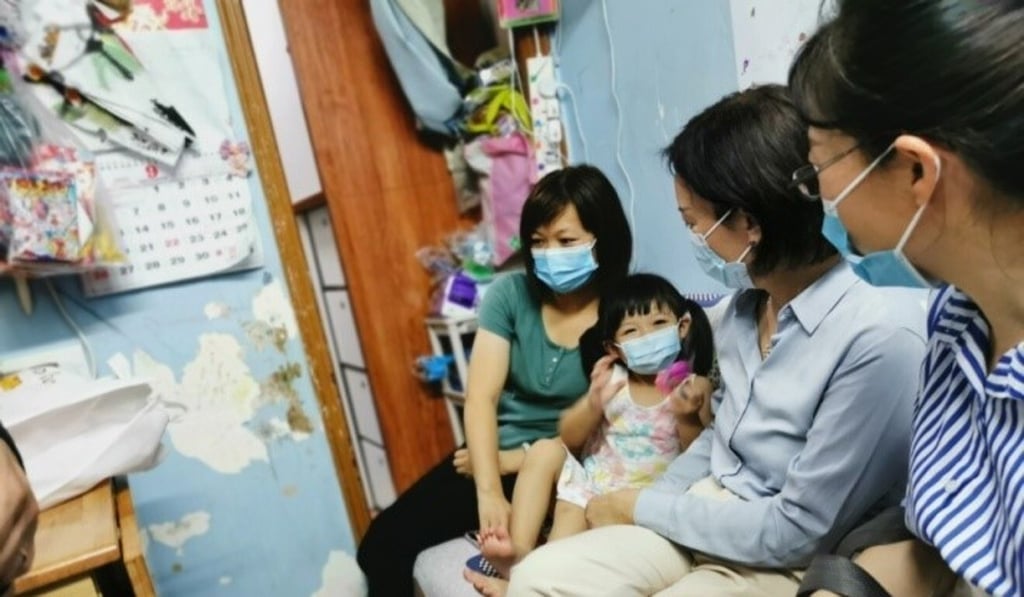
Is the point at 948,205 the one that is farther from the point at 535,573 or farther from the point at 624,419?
the point at 624,419

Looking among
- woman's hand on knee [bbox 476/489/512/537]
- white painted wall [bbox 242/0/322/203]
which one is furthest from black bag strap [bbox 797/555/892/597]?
white painted wall [bbox 242/0/322/203]

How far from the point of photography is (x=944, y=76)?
0.54 metres

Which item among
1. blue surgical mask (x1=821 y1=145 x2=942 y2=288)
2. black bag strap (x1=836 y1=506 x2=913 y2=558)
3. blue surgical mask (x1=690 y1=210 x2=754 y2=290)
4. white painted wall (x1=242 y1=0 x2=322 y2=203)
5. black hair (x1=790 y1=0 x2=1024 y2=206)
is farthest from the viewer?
white painted wall (x1=242 y1=0 x2=322 y2=203)

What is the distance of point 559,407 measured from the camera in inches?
61.2

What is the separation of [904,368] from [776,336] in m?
0.17

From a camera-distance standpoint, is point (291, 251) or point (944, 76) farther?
point (291, 251)

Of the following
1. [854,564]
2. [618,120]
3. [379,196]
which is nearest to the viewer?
[854,564]

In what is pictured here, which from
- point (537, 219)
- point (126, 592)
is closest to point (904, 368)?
point (537, 219)

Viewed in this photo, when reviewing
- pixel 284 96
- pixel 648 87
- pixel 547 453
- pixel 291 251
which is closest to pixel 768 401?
pixel 547 453

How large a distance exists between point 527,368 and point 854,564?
875mm

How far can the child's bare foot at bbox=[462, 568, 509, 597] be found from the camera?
1.22 meters

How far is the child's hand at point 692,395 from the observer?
1.25m

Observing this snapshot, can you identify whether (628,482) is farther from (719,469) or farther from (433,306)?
(433,306)

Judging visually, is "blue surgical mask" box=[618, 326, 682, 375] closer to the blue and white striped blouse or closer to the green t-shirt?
the green t-shirt
